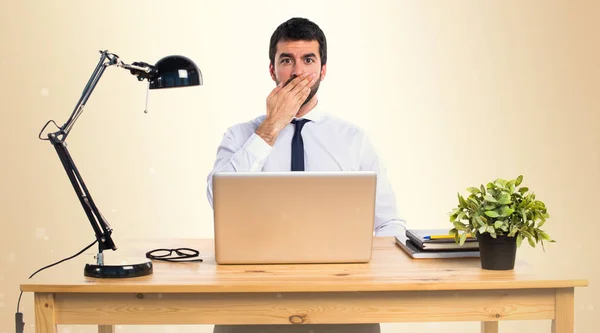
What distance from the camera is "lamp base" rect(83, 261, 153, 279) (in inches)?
63.7

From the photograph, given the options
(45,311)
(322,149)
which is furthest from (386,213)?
(45,311)

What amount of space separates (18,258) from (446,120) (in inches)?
95.4

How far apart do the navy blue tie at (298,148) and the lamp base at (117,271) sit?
1227mm

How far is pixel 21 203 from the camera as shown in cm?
Result: 380

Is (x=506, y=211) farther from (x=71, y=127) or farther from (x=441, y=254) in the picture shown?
(x=71, y=127)

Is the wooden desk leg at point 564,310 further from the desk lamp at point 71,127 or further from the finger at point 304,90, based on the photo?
the finger at point 304,90

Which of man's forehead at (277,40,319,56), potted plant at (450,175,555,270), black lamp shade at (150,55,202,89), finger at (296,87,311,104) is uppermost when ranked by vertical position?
man's forehead at (277,40,319,56)

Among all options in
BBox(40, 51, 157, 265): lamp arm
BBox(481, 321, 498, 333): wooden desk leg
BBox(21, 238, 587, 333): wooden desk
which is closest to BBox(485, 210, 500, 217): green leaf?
BBox(21, 238, 587, 333): wooden desk

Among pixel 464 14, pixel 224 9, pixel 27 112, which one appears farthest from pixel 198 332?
pixel 464 14

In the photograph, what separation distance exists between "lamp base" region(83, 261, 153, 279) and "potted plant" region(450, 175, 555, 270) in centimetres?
75

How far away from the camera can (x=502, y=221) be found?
1.68 meters

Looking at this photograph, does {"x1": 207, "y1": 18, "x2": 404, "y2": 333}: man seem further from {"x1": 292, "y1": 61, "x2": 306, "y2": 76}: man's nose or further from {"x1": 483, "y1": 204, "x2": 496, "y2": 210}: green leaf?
{"x1": 483, "y1": 204, "x2": 496, "y2": 210}: green leaf

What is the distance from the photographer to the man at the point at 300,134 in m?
2.72

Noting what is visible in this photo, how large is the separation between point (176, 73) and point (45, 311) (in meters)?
0.64
